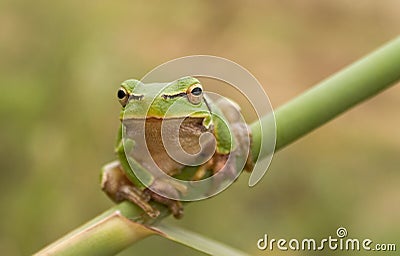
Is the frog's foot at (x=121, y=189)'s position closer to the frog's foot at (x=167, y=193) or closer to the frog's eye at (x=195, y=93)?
the frog's foot at (x=167, y=193)

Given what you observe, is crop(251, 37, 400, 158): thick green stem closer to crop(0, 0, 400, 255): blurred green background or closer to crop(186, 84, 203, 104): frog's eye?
crop(186, 84, 203, 104): frog's eye

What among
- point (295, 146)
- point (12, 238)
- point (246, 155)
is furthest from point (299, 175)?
point (246, 155)

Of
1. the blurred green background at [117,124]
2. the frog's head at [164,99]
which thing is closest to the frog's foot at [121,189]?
the frog's head at [164,99]

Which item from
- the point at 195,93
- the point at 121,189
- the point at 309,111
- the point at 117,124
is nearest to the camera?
the point at 309,111

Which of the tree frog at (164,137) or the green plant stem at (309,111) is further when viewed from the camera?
the tree frog at (164,137)

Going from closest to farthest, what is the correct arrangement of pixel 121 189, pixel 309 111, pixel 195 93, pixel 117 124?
pixel 309 111 < pixel 195 93 < pixel 121 189 < pixel 117 124

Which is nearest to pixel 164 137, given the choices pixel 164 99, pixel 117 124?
pixel 164 99

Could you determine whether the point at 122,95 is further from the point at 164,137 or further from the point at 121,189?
the point at 121,189
